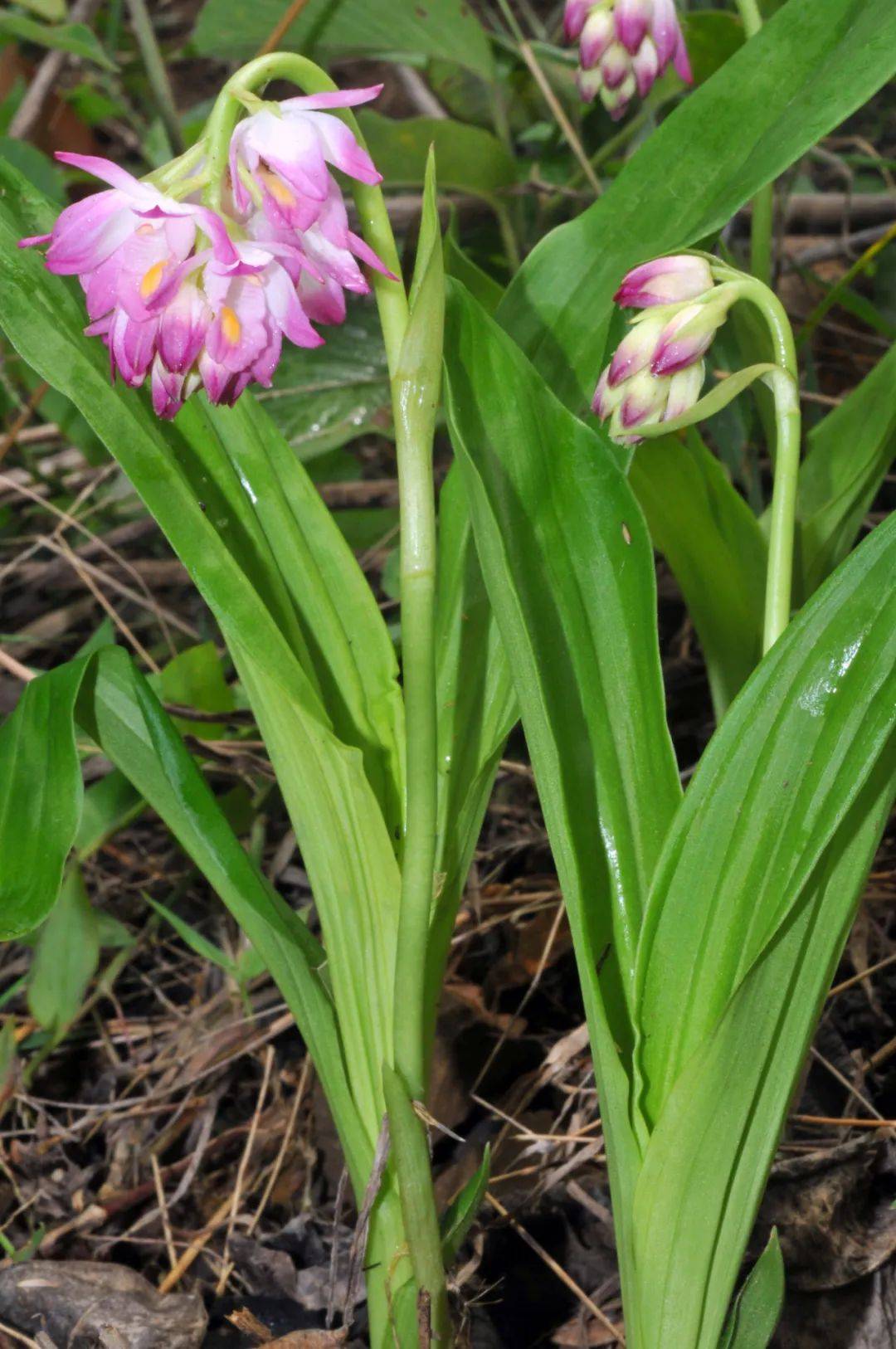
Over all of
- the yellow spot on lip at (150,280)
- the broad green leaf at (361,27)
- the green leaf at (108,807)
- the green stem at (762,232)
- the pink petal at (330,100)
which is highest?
the broad green leaf at (361,27)

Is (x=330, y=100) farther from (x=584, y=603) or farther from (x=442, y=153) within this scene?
(x=442, y=153)

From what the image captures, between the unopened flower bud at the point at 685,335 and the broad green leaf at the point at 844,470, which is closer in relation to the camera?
the unopened flower bud at the point at 685,335

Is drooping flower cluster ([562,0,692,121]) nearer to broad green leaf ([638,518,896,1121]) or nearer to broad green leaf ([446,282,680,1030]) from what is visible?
broad green leaf ([446,282,680,1030])

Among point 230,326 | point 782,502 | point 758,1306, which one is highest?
point 230,326

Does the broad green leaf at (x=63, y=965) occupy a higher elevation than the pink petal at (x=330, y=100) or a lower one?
lower

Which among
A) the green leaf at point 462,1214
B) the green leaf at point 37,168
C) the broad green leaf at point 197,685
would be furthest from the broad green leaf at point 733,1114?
the green leaf at point 37,168

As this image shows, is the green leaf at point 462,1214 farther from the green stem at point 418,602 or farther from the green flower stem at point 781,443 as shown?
the green flower stem at point 781,443

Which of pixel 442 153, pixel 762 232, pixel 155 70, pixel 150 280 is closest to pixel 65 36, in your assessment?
pixel 155 70
